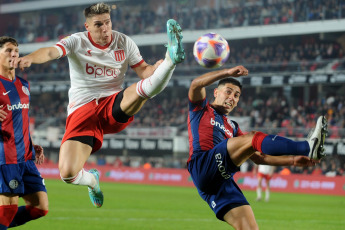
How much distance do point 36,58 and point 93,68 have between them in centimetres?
148

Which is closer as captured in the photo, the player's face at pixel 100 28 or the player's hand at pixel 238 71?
the player's hand at pixel 238 71

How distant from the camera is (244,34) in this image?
36.0m

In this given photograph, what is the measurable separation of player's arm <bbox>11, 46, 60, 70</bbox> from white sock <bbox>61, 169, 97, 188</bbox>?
5.55 feet

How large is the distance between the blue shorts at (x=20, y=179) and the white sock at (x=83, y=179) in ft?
1.50

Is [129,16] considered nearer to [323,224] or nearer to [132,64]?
[323,224]

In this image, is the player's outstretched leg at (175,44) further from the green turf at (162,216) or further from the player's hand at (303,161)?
the green turf at (162,216)

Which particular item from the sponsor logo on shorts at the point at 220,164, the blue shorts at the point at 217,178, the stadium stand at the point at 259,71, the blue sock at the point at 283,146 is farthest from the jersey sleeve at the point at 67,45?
the stadium stand at the point at 259,71

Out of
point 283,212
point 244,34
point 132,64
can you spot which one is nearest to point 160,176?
point 244,34

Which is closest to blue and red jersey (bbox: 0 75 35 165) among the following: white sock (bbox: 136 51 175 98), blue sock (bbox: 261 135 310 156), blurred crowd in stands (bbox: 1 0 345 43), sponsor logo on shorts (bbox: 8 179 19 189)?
sponsor logo on shorts (bbox: 8 179 19 189)

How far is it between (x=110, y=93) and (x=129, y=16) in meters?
35.6

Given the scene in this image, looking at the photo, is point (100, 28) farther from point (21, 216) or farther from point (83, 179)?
point (21, 216)

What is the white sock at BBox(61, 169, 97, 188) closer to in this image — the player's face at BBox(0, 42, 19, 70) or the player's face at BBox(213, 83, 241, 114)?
the player's face at BBox(0, 42, 19, 70)

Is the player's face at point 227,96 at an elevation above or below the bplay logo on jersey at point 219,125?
above

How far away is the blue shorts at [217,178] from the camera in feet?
21.5
